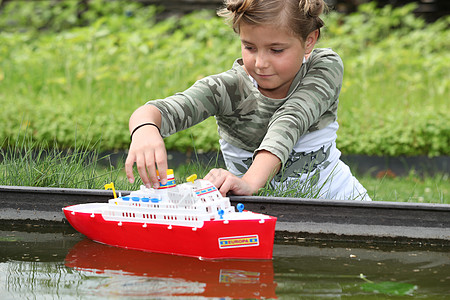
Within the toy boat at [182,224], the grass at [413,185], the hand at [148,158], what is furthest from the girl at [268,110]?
the grass at [413,185]

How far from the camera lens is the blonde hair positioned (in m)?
2.63

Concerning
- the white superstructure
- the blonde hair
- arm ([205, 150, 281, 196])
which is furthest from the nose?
the white superstructure

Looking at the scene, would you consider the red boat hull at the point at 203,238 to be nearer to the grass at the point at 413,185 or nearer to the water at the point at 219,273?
the water at the point at 219,273

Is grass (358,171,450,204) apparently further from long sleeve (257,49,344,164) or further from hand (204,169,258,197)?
hand (204,169,258,197)

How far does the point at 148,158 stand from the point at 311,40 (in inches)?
39.4

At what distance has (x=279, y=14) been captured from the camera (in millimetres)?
2658

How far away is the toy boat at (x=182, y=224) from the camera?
2.12 metres

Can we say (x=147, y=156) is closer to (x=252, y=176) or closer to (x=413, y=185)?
(x=252, y=176)

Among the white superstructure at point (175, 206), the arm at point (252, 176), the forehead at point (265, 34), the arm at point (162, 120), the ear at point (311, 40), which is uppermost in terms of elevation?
the forehead at point (265, 34)

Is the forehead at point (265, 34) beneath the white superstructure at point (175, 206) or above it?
above

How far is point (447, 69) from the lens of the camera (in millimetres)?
7016

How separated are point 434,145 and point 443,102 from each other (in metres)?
0.76

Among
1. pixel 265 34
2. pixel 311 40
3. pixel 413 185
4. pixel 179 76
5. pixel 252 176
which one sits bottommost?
pixel 413 185

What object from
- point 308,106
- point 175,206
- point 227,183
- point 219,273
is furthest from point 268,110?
point 219,273
